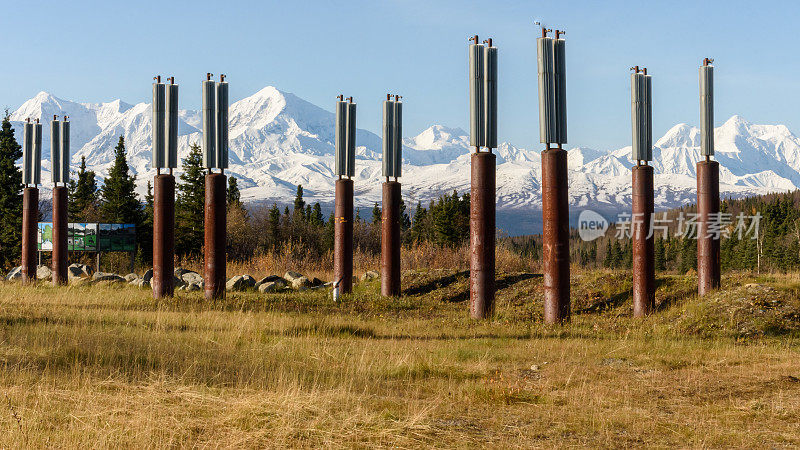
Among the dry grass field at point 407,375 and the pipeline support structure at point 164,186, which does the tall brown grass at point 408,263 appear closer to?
the pipeline support structure at point 164,186

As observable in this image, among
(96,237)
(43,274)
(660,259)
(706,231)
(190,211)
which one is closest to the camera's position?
(706,231)

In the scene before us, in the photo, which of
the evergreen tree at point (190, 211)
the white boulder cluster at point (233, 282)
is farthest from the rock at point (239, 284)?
the evergreen tree at point (190, 211)

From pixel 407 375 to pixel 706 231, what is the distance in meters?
11.2

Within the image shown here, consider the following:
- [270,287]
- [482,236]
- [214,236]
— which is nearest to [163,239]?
[214,236]

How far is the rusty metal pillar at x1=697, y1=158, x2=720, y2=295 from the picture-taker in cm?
1825

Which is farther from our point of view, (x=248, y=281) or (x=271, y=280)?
(x=271, y=280)

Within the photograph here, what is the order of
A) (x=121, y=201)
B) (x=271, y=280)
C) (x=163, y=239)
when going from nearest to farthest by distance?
(x=163, y=239) → (x=271, y=280) → (x=121, y=201)

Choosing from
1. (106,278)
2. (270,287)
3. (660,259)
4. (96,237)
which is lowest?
(660,259)

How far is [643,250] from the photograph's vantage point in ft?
57.2

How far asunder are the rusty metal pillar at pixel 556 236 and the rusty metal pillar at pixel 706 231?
150 inches

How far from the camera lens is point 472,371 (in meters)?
10.9

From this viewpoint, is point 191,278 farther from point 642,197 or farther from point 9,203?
point 9,203

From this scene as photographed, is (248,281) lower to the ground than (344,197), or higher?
lower

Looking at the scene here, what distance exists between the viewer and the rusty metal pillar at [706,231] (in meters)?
18.2
